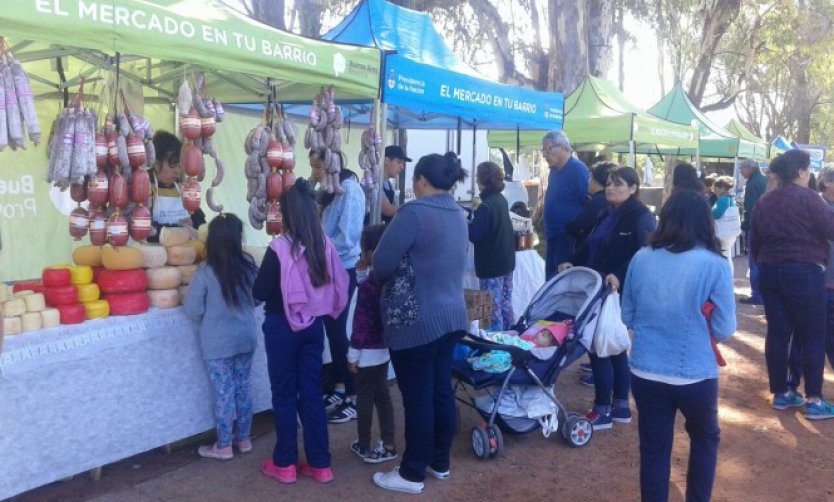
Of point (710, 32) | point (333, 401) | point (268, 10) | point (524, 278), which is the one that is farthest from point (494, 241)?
point (710, 32)

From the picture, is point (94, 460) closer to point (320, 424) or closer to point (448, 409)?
point (320, 424)

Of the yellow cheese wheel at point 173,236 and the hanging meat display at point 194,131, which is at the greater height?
the hanging meat display at point 194,131

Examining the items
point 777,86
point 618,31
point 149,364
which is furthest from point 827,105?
point 149,364

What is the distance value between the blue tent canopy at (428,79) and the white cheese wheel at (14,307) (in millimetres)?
2660

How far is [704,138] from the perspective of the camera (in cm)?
1571

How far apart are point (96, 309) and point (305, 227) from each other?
1179mm

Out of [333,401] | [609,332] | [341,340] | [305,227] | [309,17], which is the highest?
[309,17]

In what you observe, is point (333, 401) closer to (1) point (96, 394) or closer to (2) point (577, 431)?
(2) point (577, 431)

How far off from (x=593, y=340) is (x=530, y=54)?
14050 millimetres

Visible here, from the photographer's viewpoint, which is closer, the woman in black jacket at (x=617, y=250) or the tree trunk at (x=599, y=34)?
the woman in black jacket at (x=617, y=250)

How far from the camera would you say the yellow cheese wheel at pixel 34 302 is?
3.47 meters

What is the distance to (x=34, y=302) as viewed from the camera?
11.5 ft

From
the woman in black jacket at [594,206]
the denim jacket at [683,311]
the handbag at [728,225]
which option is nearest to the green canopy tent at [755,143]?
the handbag at [728,225]

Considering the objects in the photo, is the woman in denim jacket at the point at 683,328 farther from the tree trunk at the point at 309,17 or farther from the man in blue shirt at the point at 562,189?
the tree trunk at the point at 309,17
